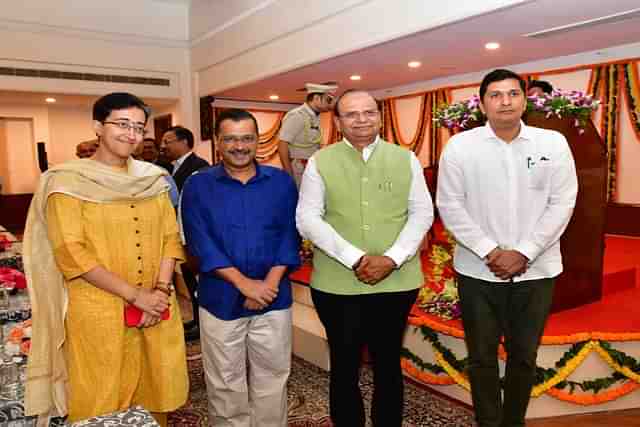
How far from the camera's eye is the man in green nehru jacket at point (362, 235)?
208 centimetres

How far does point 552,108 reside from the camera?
316cm

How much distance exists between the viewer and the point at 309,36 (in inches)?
268

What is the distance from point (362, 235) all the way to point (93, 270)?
1.01m

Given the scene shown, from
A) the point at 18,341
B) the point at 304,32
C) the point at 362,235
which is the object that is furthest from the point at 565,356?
the point at 304,32

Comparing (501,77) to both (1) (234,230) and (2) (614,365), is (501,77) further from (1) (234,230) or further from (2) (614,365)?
(2) (614,365)

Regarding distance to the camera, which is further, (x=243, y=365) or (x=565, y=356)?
(x=565, y=356)

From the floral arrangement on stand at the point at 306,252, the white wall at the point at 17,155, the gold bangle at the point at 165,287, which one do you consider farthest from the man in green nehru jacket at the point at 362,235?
the white wall at the point at 17,155

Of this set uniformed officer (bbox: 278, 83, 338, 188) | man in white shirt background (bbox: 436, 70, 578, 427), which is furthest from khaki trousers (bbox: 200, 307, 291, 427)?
uniformed officer (bbox: 278, 83, 338, 188)

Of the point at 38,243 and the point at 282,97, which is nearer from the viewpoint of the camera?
the point at 38,243

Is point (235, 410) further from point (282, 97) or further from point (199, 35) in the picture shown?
point (282, 97)

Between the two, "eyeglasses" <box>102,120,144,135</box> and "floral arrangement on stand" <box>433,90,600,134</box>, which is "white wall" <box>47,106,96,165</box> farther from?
"eyeglasses" <box>102,120,144,135</box>

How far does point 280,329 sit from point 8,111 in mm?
10805

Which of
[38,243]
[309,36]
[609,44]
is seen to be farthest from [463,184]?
[609,44]

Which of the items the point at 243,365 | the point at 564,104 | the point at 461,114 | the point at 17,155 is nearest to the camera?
the point at 243,365
